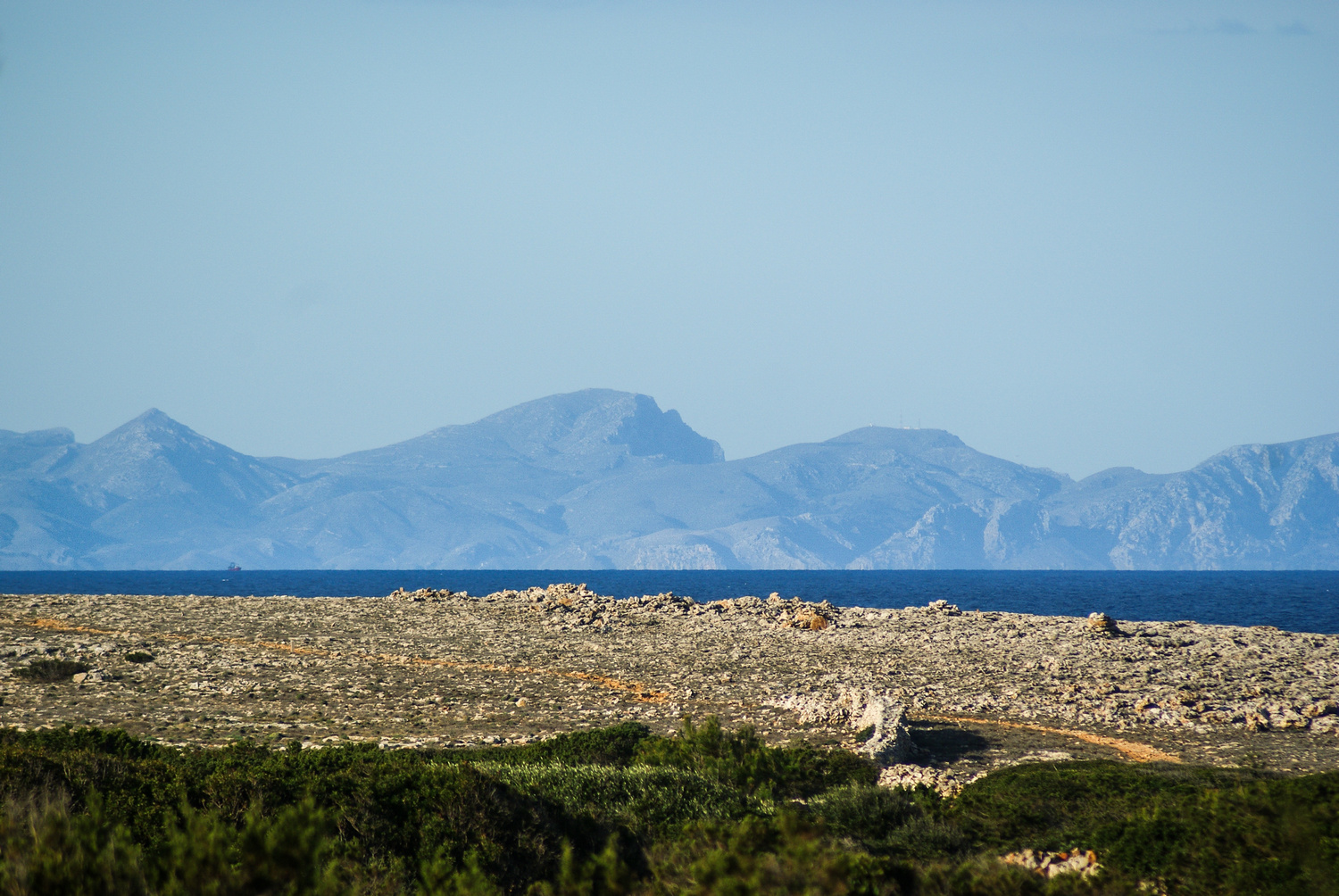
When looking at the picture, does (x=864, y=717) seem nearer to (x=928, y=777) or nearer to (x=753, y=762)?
(x=928, y=777)

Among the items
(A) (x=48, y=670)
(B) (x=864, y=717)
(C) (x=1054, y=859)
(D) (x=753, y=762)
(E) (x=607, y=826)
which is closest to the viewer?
(C) (x=1054, y=859)

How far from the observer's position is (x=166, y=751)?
50.0 feet

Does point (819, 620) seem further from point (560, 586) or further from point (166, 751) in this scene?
point (166, 751)

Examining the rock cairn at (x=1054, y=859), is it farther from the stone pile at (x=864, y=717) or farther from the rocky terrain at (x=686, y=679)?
the stone pile at (x=864, y=717)

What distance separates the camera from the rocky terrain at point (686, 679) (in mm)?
20312

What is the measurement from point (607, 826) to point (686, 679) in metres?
17.1

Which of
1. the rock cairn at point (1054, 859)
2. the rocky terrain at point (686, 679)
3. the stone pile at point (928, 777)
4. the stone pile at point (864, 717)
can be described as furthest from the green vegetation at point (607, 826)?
the rocky terrain at point (686, 679)

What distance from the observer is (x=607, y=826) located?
36.4 feet

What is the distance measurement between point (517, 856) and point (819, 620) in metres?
32.6

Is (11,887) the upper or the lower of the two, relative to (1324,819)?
upper

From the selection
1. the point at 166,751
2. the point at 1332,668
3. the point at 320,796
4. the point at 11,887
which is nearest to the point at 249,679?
the point at 166,751

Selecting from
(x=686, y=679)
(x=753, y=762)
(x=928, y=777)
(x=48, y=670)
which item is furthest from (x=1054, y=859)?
(x=48, y=670)

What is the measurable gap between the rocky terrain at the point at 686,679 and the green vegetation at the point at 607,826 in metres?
3.74

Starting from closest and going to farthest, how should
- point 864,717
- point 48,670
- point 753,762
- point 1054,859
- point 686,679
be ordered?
point 1054,859 → point 753,762 → point 864,717 → point 48,670 → point 686,679
